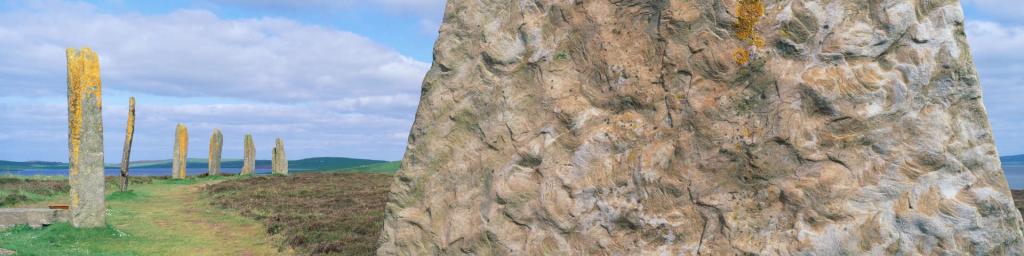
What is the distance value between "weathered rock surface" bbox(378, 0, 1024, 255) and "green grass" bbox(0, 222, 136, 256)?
26.2ft

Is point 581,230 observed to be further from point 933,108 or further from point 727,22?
point 933,108

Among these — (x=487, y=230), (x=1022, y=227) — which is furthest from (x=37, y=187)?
(x=1022, y=227)

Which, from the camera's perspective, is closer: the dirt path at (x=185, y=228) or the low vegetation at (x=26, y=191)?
the dirt path at (x=185, y=228)

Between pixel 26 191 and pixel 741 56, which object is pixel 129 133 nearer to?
pixel 26 191

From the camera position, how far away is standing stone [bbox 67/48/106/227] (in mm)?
13500

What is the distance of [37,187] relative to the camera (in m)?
23.7

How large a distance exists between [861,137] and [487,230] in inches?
136

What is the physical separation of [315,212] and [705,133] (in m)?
13.8

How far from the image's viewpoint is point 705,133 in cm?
607

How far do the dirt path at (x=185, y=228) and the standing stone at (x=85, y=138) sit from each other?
0.86 m

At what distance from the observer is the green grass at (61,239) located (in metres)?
11.6

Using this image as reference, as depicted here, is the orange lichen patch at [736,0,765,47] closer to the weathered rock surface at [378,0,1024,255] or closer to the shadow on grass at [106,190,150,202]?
the weathered rock surface at [378,0,1024,255]

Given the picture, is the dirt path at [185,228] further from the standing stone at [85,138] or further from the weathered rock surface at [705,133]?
the weathered rock surface at [705,133]

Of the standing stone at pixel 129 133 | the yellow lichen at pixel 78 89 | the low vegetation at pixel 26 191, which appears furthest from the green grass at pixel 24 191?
the yellow lichen at pixel 78 89
